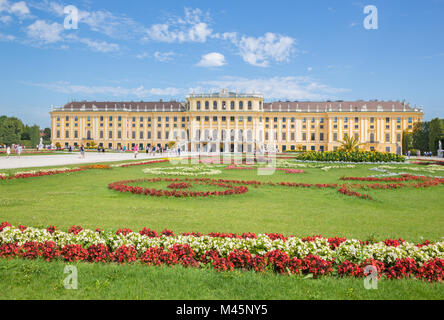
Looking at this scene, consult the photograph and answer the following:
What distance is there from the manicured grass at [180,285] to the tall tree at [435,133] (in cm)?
5371

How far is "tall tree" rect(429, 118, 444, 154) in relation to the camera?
48094mm

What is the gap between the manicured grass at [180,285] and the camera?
3.55 meters

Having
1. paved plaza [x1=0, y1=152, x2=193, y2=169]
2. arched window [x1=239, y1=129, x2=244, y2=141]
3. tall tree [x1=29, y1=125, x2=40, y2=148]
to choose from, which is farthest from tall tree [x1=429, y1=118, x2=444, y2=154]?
tall tree [x1=29, y1=125, x2=40, y2=148]

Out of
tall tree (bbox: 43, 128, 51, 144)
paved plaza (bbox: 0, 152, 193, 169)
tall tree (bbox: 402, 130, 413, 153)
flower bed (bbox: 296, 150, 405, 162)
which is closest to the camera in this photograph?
paved plaza (bbox: 0, 152, 193, 169)

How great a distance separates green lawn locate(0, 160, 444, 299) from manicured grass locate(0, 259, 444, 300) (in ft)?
0.04

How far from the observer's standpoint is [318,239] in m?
5.00

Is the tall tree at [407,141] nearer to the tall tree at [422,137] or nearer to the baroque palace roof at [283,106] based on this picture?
the tall tree at [422,137]

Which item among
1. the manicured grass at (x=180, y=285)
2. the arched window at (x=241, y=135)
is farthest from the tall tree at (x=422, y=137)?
the manicured grass at (x=180, y=285)

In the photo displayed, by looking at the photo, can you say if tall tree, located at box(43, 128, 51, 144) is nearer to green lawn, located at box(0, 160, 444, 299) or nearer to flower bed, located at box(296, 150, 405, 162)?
flower bed, located at box(296, 150, 405, 162)

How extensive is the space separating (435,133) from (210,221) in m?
53.8

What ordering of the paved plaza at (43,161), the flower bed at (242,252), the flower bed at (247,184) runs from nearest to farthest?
1. the flower bed at (242,252)
2. the flower bed at (247,184)
3. the paved plaza at (43,161)

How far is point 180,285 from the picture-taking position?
148 inches

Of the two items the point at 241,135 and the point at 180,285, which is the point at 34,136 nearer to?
the point at 241,135
